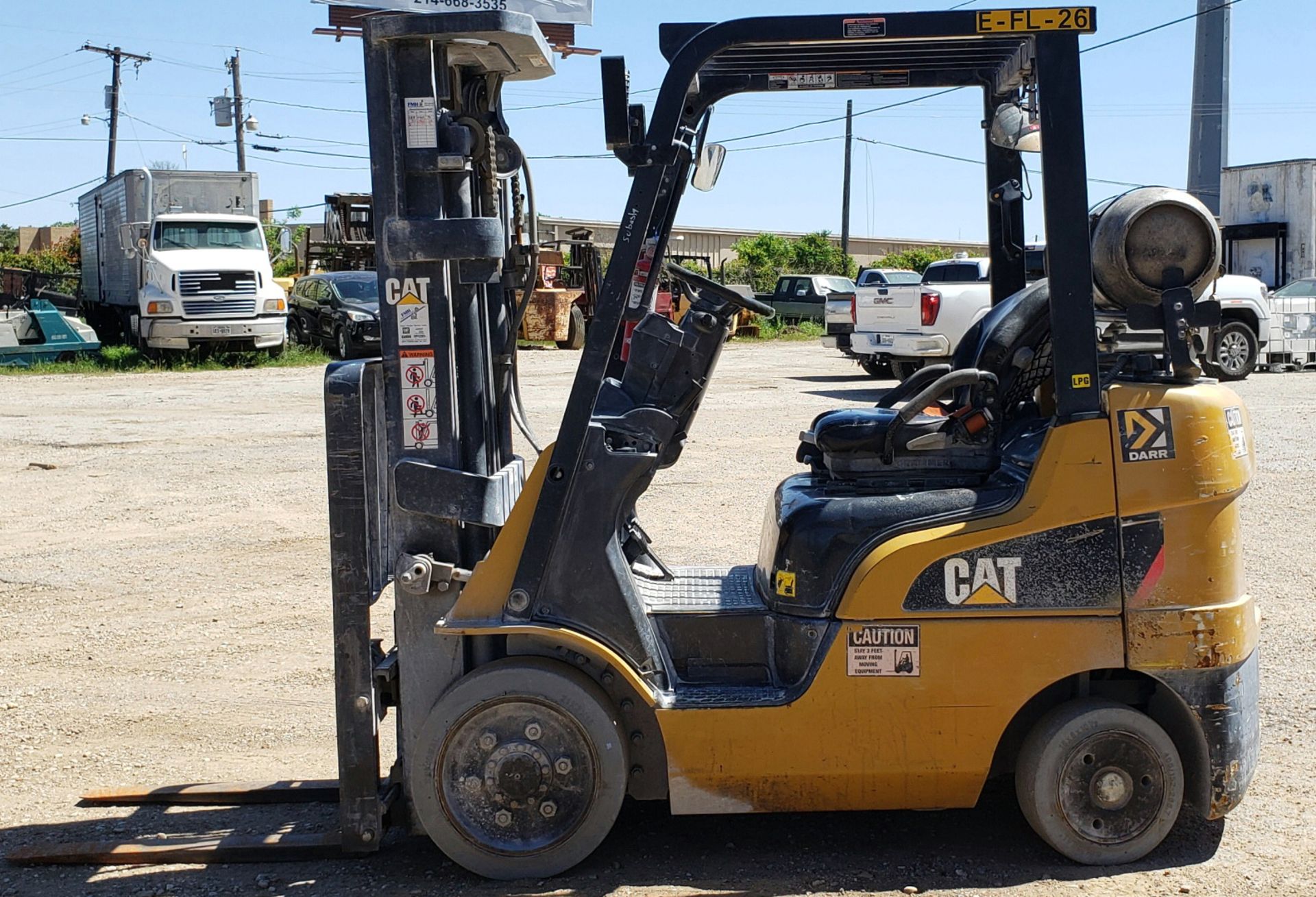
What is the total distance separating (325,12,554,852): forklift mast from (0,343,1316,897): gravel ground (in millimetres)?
626

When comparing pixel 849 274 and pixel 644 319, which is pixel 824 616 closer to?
pixel 644 319

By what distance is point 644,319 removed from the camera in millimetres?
4250

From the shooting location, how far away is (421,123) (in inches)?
163

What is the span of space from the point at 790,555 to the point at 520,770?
1.09 metres

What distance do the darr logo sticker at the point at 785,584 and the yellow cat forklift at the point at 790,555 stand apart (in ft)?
0.05

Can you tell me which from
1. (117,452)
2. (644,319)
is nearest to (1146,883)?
(644,319)

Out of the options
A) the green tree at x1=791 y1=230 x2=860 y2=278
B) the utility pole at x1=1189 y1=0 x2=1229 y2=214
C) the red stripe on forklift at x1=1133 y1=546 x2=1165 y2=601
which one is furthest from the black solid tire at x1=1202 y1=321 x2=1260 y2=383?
the green tree at x1=791 y1=230 x2=860 y2=278

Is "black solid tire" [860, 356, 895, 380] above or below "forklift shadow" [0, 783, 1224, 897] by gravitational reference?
above

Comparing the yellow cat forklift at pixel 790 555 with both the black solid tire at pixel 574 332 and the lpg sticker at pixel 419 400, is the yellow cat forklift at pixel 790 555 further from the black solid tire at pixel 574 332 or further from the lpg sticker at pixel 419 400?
the black solid tire at pixel 574 332

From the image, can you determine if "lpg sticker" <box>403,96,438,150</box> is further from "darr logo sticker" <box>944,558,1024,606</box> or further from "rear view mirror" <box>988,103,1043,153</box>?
"darr logo sticker" <box>944,558,1024,606</box>

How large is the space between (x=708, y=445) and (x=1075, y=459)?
32.6 ft

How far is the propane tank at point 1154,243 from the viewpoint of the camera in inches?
158

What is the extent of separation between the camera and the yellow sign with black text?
13.0 ft

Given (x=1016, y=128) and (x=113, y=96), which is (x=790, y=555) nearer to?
(x=1016, y=128)
